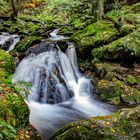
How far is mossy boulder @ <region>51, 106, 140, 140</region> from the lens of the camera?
16.4ft

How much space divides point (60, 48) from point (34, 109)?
416 centimetres

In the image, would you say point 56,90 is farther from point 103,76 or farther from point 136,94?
point 136,94

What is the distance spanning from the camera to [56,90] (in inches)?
380

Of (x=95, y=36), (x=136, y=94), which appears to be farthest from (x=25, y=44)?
(x=136, y=94)

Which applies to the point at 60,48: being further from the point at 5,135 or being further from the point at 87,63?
the point at 5,135

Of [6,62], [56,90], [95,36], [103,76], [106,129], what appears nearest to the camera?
[106,129]

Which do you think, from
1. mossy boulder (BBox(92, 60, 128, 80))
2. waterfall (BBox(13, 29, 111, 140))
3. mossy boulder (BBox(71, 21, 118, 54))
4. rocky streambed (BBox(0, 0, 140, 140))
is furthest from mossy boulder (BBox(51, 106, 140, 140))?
mossy boulder (BBox(71, 21, 118, 54))

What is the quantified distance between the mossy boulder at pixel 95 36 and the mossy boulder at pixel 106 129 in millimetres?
6425

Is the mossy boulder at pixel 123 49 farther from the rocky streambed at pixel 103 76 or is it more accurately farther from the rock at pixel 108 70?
the rock at pixel 108 70

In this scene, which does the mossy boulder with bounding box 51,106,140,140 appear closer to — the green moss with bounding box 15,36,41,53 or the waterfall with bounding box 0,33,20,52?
the green moss with bounding box 15,36,41,53

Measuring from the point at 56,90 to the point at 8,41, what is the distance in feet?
17.5

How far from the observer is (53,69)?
10.6 meters

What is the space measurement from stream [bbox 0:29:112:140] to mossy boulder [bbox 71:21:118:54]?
431 mm

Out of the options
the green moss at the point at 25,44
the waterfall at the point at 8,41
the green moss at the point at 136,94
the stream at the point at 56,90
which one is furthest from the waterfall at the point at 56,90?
the waterfall at the point at 8,41
